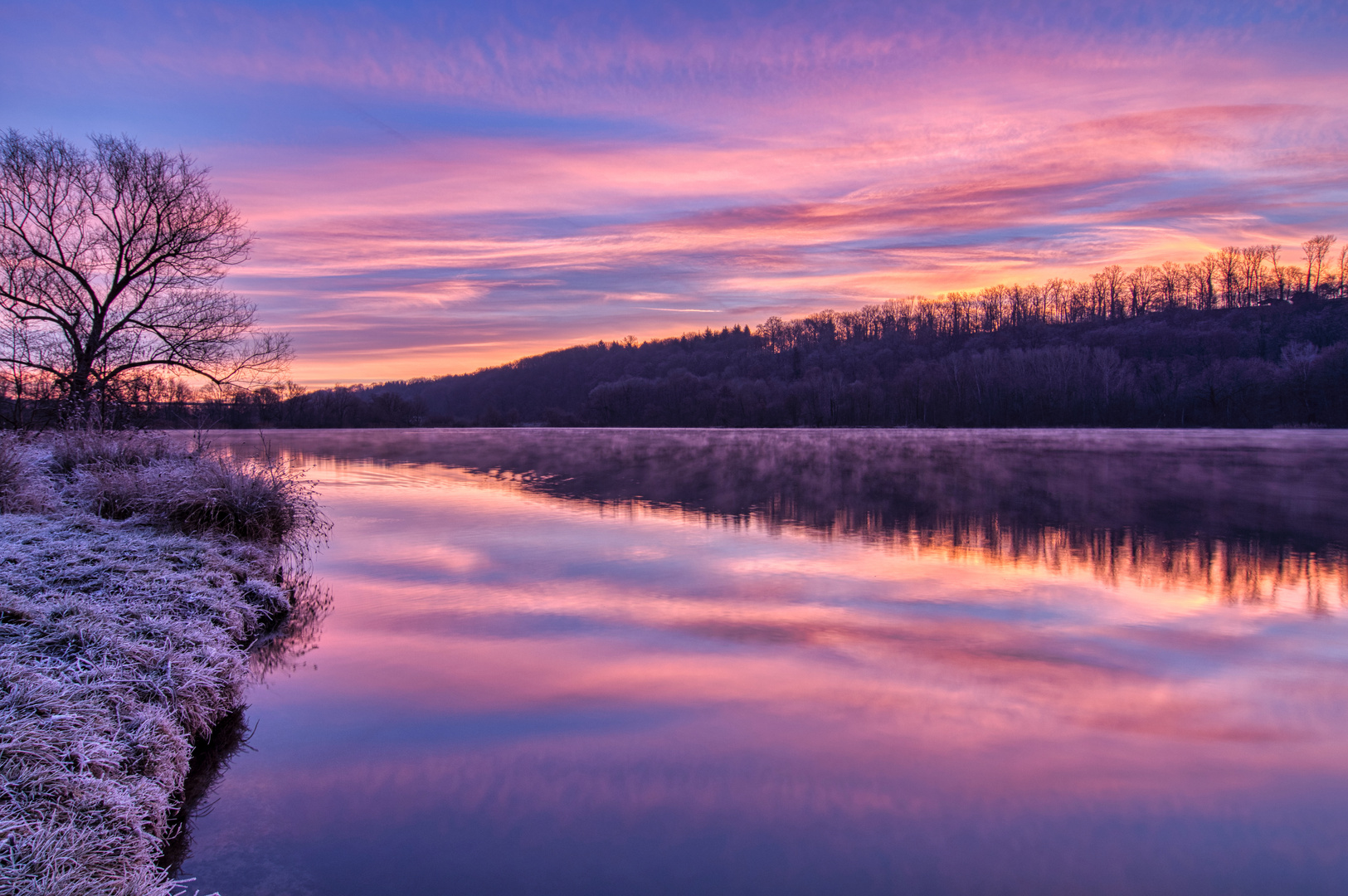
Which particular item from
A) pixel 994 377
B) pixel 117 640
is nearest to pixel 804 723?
pixel 117 640

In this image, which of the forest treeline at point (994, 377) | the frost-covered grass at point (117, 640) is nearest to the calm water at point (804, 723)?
the frost-covered grass at point (117, 640)

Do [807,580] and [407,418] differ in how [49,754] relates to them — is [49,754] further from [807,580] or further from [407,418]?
[407,418]

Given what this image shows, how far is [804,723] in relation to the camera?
529 centimetres

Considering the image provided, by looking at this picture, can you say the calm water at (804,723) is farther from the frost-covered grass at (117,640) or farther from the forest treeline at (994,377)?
the forest treeline at (994,377)

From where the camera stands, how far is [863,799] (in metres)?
4.34

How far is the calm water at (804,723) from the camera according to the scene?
3.83 meters

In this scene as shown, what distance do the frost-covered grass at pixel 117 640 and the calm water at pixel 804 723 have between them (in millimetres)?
459

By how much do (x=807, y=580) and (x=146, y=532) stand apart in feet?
25.5

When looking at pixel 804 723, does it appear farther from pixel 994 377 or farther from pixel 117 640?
pixel 994 377

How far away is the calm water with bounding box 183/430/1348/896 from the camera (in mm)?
3826

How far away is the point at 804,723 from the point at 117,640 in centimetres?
457

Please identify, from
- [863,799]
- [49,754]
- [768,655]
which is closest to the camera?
[49,754]

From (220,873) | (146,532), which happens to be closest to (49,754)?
(220,873)

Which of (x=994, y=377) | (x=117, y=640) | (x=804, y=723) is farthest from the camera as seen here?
(x=994, y=377)
